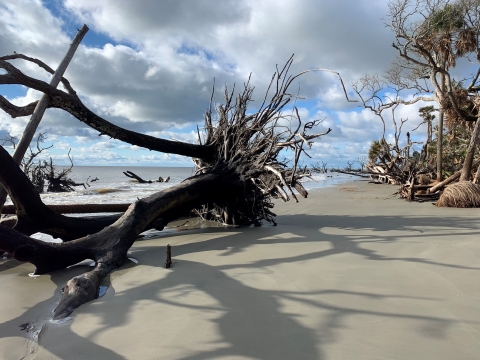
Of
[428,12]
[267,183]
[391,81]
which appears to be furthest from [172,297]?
→ [391,81]

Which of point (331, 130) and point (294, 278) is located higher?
point (331, 130)

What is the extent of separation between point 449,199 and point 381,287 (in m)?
7.02

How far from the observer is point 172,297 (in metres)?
2.75

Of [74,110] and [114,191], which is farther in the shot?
[114,191]

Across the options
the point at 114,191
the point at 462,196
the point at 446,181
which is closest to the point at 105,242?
the point at 462,196

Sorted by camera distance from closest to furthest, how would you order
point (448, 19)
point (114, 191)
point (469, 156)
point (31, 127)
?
1. point (31, 127)
2. point (469, 156)
3. point (448, 19)
4. point (114, 191)

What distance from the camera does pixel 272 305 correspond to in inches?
98.3

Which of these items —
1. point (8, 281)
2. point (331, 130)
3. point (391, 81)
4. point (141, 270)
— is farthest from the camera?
point (391, 81)

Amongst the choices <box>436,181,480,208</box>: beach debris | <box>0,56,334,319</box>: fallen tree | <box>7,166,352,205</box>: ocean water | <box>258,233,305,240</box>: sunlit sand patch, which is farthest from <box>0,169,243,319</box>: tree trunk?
<box>436,181,480,208</box>: beach debris

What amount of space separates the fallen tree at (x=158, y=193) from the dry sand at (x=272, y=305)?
268 millimetres

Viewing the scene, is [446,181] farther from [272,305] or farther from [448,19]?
[272,305]

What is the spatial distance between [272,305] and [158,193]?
3.36 metres

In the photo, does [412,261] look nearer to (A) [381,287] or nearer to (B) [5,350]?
(A) [381,287]

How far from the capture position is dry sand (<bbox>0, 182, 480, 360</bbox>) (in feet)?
6.40
